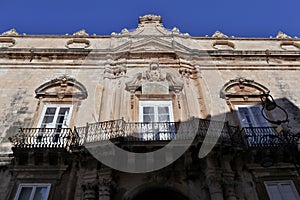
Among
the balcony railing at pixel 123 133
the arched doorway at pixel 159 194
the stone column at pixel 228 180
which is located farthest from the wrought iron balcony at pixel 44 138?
the stone column at pixel 228 180

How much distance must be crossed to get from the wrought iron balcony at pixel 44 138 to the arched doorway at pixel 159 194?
8.89 ft

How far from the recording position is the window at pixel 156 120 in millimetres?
9727

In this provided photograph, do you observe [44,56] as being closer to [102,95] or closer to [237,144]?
[102,95]

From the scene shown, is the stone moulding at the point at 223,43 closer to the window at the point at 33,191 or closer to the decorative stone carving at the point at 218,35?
the decorative stone carving at the point at 218,35

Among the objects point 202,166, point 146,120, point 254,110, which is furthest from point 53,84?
point 254,110

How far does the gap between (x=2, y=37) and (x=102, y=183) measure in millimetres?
11388

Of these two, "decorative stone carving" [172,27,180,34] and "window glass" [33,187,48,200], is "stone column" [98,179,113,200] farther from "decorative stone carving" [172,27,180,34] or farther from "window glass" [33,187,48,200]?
"decorative stone carving" [172,27,180,34]

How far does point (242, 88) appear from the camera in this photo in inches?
500

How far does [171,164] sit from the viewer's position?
9070 millimetres

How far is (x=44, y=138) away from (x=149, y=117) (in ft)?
12.4

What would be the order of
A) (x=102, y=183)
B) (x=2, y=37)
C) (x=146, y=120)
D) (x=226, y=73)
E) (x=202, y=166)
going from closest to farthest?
(x=102, y=183) → (x=202, y=166) → (x=146, y=120) → (x=226, y=73) → (x=2, y=37)

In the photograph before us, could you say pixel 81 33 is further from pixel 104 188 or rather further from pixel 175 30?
pixel 104 188

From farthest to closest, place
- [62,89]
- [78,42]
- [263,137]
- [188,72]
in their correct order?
[78,42] < [188,72] < [62,89] < [263,137]

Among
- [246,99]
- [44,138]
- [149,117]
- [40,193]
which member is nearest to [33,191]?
[40,193]
